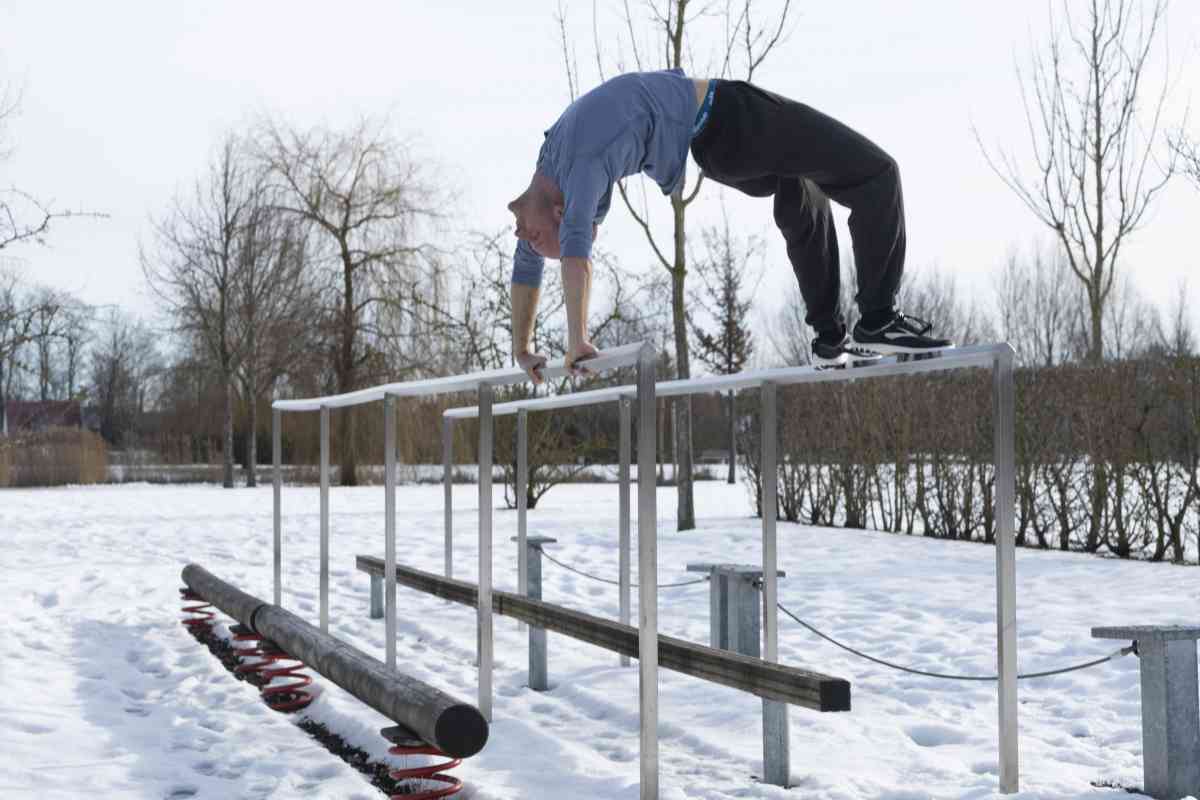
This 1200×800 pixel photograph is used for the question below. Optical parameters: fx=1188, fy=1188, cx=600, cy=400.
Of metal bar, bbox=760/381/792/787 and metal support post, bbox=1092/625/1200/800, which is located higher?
metal bar, bbox=760/381/792/787

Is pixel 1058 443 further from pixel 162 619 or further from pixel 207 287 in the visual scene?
pixel 207 287

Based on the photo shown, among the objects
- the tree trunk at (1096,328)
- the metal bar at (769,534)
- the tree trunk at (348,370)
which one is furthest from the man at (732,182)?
the tree trunk at (348,370)

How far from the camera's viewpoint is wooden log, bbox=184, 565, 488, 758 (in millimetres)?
3131

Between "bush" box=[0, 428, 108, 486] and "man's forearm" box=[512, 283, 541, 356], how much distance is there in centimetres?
2104

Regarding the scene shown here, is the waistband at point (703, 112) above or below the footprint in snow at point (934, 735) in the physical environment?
above

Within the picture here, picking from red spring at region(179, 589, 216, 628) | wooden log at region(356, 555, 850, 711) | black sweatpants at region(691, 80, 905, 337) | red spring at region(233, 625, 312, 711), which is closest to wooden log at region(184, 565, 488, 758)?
red spring at region(233, 625, 312, 711)

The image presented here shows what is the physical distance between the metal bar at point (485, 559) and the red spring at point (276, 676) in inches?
36.3

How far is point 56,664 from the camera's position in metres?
5.59

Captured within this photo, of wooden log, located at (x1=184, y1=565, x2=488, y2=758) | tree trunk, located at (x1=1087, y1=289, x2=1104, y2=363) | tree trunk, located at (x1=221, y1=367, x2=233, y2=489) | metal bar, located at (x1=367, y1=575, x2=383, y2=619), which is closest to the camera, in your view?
wooden log, located at (x1=184, y1=565, x2=488, y2=758)

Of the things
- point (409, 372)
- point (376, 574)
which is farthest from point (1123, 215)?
point (409, 372)

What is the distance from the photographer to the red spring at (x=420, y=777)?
11.0ft

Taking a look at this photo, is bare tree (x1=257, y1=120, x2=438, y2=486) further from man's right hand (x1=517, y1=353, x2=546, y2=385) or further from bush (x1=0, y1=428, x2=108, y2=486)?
man's right hand (x1=517, y1=353, x2=546, y2=385)

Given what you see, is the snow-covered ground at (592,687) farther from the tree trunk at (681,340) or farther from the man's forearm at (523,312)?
the tree trunk at (681,340)

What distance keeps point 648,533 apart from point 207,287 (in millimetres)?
23140
